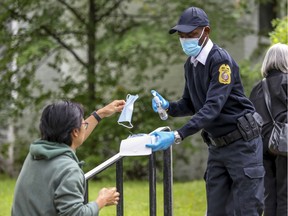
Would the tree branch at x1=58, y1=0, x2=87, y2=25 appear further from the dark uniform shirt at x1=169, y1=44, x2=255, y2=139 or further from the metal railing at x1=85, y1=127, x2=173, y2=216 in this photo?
the metal railing at x1=85, y1=127, x2=173, y2=216

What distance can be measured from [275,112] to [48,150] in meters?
2.90

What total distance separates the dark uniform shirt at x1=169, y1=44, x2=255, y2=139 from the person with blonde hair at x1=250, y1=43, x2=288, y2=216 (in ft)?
3.73

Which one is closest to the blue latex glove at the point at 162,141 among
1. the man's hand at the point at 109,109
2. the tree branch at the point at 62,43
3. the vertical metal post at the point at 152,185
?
the vertical metal post at the point at 152,185

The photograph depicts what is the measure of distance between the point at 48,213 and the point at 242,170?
5.51 feet

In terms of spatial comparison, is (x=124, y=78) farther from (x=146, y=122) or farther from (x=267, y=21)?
(x=267, y=21)

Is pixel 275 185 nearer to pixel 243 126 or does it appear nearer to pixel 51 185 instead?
pixel 243 126

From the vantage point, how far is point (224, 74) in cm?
473

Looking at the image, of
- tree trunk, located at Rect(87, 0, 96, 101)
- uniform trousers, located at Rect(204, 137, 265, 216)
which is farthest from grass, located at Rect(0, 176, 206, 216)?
uniform trousers, located at Rect(204, 137, 265, 216)

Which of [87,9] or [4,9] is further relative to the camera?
[87,9]

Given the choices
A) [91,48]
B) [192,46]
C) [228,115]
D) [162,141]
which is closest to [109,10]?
[91,48]

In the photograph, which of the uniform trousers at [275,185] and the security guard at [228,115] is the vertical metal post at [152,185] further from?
the uniform trousers at [275,185]

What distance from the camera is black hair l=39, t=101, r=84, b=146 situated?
3703 millimetres

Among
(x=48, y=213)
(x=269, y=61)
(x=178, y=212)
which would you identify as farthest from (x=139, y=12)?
(x=48, y=213)

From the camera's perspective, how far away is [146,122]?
12.0 metres
